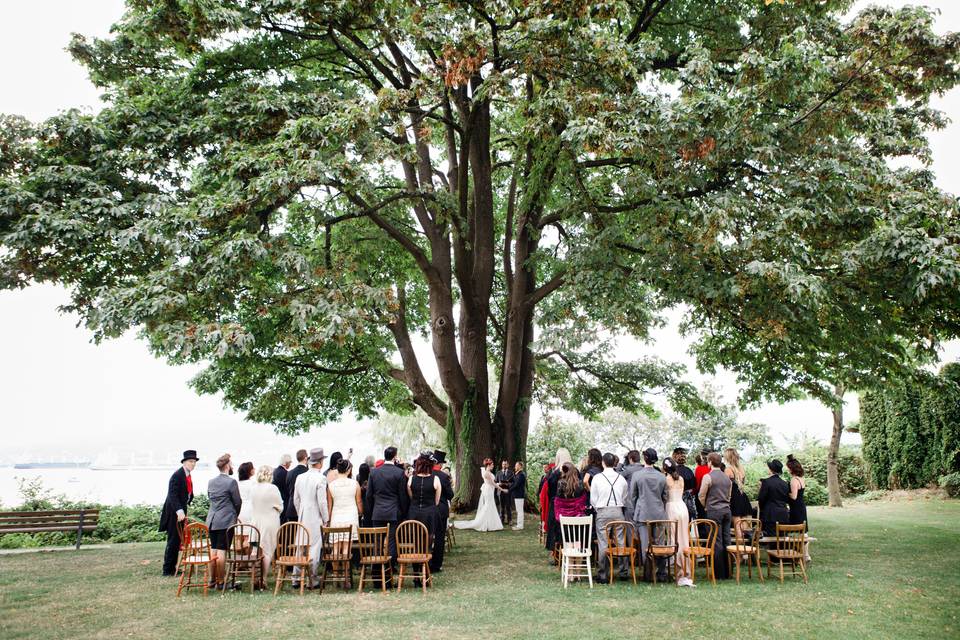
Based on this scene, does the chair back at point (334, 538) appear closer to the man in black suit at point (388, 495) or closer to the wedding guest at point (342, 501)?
the wedding guest at point (342, 501)

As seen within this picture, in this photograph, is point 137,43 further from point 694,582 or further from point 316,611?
point 694,582

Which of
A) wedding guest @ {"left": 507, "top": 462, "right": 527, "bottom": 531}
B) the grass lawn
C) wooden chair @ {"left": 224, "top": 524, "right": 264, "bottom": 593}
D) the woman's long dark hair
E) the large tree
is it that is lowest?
the grass lawn

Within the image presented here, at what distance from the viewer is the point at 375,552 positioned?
905cm

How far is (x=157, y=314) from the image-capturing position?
10086mm

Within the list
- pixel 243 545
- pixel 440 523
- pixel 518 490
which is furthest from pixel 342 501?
pixel 518 490

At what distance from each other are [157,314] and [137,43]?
5.85 meters

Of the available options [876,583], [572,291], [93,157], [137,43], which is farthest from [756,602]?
[137,43]

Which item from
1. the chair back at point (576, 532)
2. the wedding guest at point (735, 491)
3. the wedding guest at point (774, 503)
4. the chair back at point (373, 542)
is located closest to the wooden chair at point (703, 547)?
the wedding guest at point (735, 491)

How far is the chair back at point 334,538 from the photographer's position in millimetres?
9039

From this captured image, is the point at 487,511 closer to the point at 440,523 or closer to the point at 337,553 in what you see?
the point at 440,523

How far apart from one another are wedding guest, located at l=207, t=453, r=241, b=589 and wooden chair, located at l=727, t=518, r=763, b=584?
22.8ft

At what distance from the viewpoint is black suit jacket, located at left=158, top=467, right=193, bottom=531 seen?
33.2 ft

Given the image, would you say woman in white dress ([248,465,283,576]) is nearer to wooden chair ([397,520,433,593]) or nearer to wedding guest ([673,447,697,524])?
wooden chair ([397,520,433,593])

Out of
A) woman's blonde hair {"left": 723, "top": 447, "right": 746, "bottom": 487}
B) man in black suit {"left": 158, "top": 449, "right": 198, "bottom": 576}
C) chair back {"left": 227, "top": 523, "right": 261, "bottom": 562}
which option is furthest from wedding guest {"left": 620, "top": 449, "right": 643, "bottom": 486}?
man in black suit {"left": 158, "top": 449, "right": 198, "bottom": 576}
